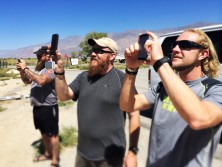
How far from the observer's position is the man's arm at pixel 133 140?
2.65 metres

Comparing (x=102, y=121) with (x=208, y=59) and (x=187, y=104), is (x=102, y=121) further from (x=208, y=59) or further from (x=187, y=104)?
(x=187, y=104)

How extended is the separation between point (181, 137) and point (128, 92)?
59cm

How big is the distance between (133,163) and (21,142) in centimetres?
408

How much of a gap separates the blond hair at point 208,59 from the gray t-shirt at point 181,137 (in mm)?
126

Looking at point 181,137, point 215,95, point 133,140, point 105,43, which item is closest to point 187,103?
point 215,95

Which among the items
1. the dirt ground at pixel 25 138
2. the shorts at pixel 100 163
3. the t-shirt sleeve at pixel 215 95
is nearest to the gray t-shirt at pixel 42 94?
the dirt ground at pixel 25 138

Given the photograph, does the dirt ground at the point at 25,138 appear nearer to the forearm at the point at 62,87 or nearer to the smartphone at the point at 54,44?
the forearm at the point at 62,87

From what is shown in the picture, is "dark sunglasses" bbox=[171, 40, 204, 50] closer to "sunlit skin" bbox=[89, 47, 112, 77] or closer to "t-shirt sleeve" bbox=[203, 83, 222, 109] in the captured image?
"t-shirt sleeve" bbox=[203, 83, 222, 109]

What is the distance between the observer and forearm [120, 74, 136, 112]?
90.5 inches

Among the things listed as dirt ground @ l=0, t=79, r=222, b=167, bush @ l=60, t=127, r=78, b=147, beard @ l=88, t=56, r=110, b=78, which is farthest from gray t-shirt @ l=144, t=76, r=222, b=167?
bush @ l=60, t=127, r=78, b=147

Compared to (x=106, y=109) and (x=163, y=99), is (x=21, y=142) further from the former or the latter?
(x=163, y=99)

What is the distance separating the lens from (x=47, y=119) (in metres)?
4.51

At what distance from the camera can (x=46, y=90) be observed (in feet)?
14.6

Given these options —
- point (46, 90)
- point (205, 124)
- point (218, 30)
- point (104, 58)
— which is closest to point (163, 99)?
point (205, 124)
